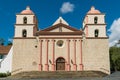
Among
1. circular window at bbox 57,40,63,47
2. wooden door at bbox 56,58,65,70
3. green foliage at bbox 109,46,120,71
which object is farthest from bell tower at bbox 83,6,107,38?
green foliage at bbox 109,46,120,71

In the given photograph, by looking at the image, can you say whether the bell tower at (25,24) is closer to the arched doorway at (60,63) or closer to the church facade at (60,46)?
the church facade at (60,46)

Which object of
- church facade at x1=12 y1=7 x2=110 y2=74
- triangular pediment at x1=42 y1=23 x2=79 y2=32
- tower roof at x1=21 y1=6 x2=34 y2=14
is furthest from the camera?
tower roof at x1=21 y1=6 x2=34 y2=14

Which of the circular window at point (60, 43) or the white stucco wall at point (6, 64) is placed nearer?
the circular window at point (60, 43)

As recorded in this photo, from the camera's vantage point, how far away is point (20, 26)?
41906 mm

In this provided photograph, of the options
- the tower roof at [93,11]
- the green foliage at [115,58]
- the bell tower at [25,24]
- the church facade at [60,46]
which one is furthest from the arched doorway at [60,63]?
the green foliage at [115,58]

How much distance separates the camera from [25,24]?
42.1 metres

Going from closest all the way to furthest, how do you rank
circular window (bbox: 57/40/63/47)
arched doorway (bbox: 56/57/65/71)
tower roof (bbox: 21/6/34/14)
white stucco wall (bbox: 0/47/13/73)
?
1. arched doorway (bbox: 56/57/65/71)
2. circular window (bbox: 57/40/63/47)
3. tower roof (bbox: 21/6/34/14)
4. white stucco wall (bbox: 0/47/13/73)

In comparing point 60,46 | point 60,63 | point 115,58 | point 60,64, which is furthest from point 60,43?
point 115,58

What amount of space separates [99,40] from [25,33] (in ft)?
42.5

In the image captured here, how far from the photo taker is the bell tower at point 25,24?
137 ft

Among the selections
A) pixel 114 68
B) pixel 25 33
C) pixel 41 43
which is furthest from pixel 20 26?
pixel 114 68

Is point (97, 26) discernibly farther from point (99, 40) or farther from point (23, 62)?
point (23, 62)

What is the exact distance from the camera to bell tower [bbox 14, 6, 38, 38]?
137 ft

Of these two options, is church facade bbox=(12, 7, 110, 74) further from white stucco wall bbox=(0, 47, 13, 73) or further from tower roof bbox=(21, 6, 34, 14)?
white stucco wall bbox=(0, 47, 13, 73)
